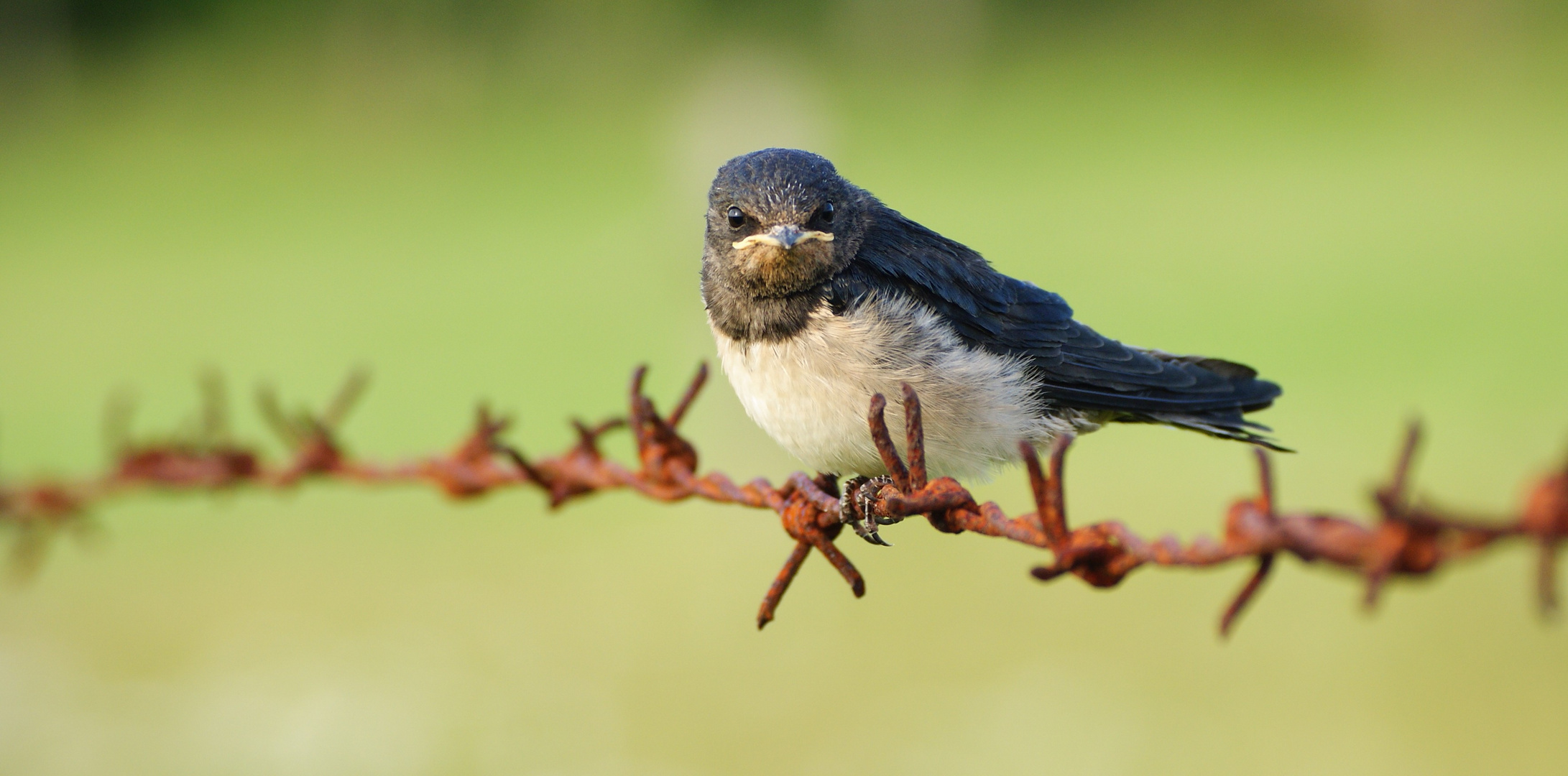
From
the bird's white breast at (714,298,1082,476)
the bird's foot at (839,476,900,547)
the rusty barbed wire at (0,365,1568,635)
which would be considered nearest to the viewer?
the rusty barbed wire at (0,365,1568,635)

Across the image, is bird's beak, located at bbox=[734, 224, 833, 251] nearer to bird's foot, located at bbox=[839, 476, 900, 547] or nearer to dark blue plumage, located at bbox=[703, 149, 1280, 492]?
dark blue plumage, located at bbox=[703, 149, 1280, 492]

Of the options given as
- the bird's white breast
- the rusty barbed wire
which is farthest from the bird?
the rusty barbed wire

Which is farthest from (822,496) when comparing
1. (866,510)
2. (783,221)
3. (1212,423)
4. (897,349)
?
(1212,423)

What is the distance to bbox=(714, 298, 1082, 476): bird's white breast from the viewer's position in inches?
115

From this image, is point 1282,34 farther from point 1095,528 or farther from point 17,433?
point 1095,528

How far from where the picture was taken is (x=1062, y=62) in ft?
104

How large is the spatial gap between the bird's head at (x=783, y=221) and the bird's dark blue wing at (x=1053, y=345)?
7 centimetres

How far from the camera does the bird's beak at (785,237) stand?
2936mm

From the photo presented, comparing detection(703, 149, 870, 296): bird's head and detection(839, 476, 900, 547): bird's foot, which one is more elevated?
detection(703, 149, 870, 296): bird's head

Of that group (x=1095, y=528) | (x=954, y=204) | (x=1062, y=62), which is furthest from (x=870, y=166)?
(x=1095, y=528)

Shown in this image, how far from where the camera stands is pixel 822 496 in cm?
231

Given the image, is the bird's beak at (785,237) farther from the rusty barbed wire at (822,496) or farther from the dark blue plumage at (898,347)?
the rusty barbed wire at (822,496)

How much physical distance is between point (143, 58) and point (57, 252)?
9.52 m

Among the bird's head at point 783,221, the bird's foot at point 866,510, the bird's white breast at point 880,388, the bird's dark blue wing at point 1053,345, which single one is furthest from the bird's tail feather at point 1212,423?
the bird's head at point 783,221
